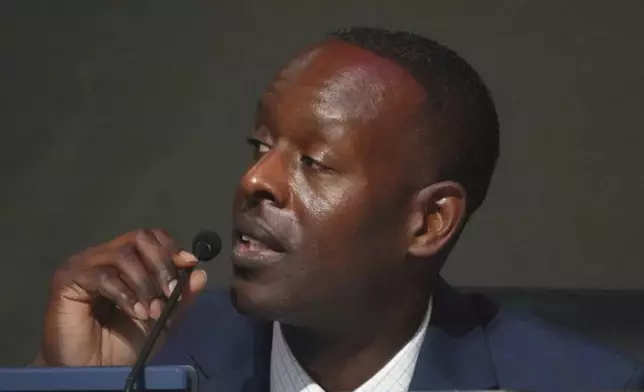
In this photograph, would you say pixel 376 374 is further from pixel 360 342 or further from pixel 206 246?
pixel 206 246

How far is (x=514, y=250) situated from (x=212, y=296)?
23.4 inches

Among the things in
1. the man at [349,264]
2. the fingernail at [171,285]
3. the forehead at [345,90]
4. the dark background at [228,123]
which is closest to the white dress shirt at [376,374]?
the man at [349,264]

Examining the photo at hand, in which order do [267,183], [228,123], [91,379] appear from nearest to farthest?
[91,379], [267,183], [228,123]

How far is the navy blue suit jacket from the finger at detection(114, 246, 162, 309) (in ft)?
0.24

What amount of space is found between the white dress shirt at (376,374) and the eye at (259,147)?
18 centimetres

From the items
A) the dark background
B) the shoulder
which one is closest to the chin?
the shoulder

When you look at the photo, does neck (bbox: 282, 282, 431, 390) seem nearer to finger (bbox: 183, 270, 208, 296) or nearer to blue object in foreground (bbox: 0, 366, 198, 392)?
finger (bbox: 183, 270, 208, 296)

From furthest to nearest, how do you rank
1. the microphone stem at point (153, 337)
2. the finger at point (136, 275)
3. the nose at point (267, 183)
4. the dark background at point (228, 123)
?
the dark background at point (228, 123) → the finger at point (136, 275) → the nose at point (267, 183) → the microphone stem at point (153, 337)

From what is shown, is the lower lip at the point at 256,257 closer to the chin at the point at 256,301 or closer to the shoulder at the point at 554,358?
the chin at the point at 256,301

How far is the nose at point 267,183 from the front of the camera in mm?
785

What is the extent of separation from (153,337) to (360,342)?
0.74ft

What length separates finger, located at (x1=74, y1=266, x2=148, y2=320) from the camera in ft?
2.94

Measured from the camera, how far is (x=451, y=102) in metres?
0.84

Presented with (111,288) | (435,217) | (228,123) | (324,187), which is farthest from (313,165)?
(228,123)
